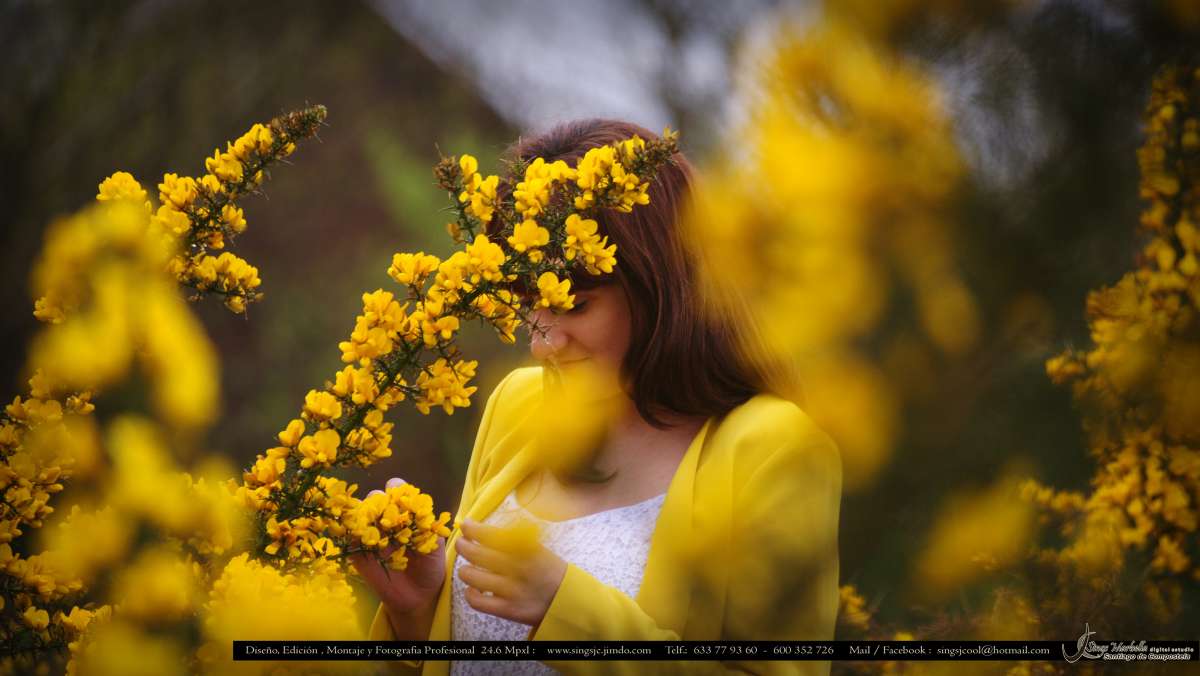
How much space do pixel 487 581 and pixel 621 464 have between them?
39 cm

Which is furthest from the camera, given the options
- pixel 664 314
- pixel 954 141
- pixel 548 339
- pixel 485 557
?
pixel 664 314

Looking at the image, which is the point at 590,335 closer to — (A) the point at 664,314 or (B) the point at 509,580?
(A) the point at 664,314

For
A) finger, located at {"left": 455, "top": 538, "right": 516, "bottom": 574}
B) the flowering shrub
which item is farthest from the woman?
the flowering shrub

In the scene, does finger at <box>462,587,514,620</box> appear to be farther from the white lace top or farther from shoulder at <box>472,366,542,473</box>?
shoulder at <box>472,366,542,473</box>

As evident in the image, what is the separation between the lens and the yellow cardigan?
33cm

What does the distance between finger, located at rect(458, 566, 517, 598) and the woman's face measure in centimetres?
24

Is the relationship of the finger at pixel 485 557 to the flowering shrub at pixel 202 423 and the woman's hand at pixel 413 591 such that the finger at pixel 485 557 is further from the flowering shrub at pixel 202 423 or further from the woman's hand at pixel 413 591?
the woman's hand at pixel 413 591

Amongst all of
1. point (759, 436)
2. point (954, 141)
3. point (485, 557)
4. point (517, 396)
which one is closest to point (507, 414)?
point (517, 396)

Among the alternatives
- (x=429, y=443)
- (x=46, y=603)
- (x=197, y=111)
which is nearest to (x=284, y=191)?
(x=429, y=443)

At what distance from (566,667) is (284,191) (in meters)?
3.35

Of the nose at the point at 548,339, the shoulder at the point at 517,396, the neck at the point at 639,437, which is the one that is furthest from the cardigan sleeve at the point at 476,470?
the nose at the point at 548,339

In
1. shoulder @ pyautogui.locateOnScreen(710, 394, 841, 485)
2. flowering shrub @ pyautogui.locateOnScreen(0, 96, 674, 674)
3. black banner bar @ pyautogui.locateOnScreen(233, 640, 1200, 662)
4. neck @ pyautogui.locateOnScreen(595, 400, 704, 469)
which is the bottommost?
black banner bar @ pyautogui.locateOnScreen(233, 640, 1200, 662)

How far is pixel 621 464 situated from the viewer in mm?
1229

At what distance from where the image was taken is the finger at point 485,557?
0.84 m
